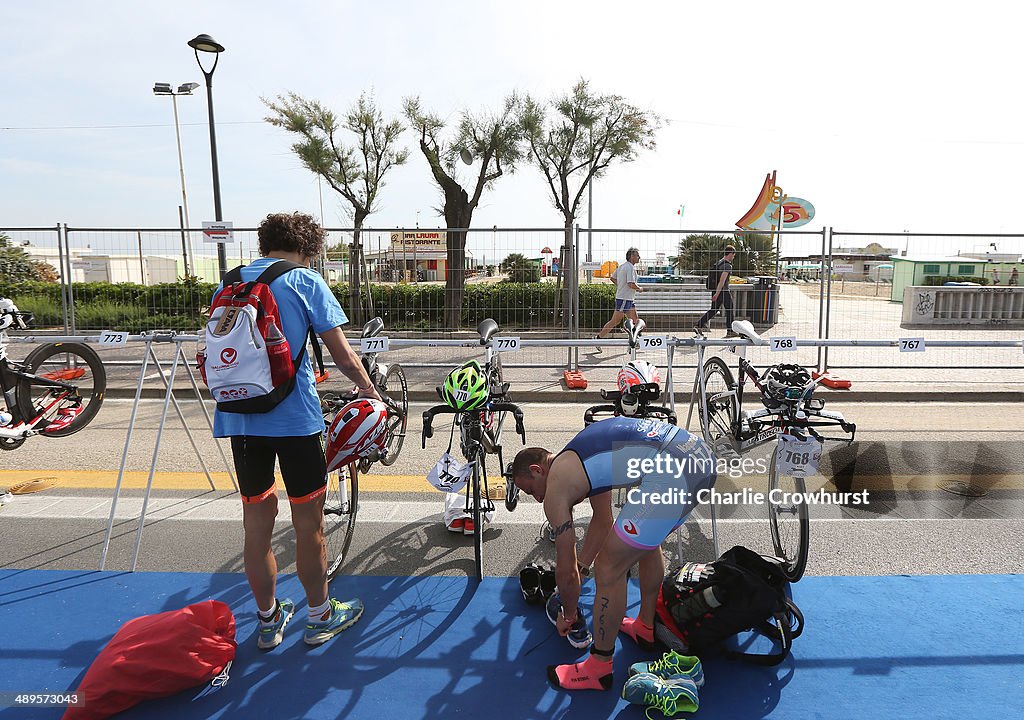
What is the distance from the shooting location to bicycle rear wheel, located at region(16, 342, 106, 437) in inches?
227

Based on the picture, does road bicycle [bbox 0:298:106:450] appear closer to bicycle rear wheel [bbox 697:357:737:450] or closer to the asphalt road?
the asphalt road

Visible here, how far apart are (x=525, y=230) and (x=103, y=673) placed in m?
7.86

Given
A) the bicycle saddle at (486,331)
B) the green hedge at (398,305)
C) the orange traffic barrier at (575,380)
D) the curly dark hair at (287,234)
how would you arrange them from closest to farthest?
the curly dark hair at (287,234) → the bicycle saddle at (486,331) → the orange traffic barrier at (575,380) → the green hedge at (398,305)

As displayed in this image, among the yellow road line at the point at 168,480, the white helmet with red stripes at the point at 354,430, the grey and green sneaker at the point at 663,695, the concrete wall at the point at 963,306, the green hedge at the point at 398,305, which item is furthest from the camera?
the concrete wall at the point at 963,306

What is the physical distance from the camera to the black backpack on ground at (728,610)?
119 inches

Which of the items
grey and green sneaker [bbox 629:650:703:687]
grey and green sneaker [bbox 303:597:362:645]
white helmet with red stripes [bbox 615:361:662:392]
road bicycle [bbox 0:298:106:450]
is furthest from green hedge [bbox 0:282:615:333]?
grey and green sneaker [bbox 629:650:703:687]

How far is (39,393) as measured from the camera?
591 cm

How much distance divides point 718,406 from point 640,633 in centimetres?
189

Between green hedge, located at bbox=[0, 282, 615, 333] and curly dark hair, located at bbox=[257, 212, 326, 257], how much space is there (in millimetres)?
6707

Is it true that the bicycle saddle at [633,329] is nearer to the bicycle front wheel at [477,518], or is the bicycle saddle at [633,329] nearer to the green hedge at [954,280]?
the bicycle front wheel at [477,518]

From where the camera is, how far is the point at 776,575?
3.27 metres

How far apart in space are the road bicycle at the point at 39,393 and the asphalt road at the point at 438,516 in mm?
449

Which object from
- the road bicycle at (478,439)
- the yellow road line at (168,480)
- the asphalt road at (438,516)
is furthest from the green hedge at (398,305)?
the road bicycle at (478,439)

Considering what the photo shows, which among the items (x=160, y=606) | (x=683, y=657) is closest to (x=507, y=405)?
(x=683, y=657)
